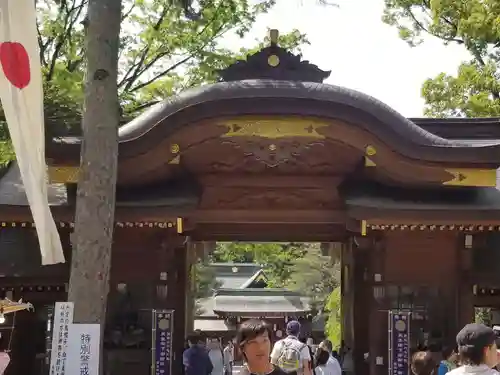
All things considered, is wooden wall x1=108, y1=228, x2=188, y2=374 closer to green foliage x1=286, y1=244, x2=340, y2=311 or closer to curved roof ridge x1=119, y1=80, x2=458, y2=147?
curved roof ridge x1=119, y1=80, x2=458, y2=147

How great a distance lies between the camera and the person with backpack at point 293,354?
7.45 metres

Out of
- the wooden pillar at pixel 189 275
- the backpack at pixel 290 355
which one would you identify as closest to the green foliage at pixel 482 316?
the wooden pillar at pixel 189 275

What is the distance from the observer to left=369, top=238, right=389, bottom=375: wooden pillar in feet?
33.9

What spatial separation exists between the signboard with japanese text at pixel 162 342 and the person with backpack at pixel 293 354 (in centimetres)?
285

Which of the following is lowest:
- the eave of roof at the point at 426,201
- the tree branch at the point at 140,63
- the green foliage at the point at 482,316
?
the green foliage at the point at 482,316

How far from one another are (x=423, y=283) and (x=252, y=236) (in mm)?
2965

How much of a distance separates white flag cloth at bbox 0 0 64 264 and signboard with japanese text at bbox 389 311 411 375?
19.2 ft

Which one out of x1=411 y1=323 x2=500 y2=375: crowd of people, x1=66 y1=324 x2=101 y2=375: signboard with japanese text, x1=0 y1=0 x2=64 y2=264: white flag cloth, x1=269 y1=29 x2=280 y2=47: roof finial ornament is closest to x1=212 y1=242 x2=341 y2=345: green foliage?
x1=269 y1=29 x2=280 y2=47: roof finial ornament

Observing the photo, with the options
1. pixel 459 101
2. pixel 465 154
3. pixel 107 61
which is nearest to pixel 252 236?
pixel 465 154

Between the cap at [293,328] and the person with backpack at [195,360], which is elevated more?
the cap at [293,328]

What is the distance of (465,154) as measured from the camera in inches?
391

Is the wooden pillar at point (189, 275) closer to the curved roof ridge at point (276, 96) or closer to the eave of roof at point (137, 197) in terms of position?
the eave of roof at point (137, 197)

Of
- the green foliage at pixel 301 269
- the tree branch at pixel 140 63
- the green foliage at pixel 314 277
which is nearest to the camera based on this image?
the tree branch at pixel 140 63

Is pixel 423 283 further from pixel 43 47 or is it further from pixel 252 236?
pixel 43 47
